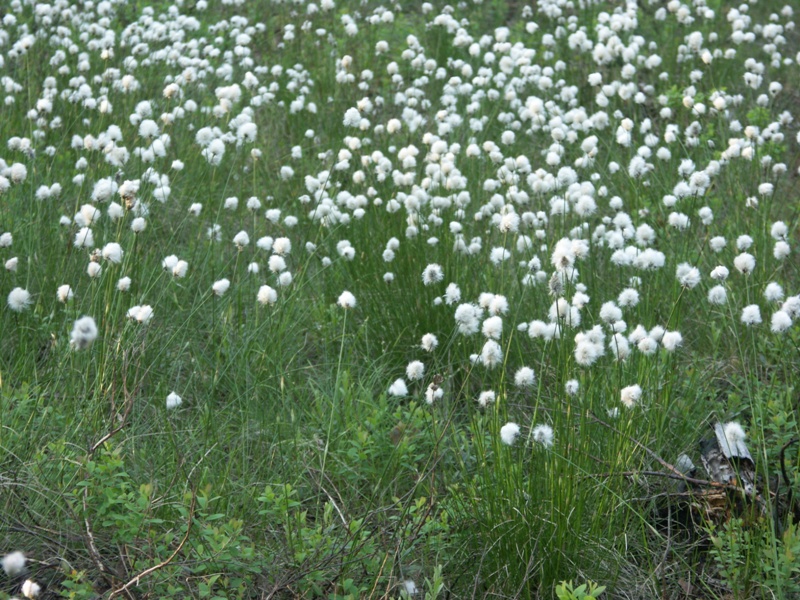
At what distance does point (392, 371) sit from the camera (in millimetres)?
4152

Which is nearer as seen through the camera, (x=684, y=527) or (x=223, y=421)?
(x=684, y=527)

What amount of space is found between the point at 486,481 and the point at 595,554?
40 cm

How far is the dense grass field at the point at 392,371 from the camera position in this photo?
8.23ft

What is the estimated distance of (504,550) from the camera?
2.59 metres

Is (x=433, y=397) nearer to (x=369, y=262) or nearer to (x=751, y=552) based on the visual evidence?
(x=751, y=552)

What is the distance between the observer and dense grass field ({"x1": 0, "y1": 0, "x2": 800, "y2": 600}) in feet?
8.23

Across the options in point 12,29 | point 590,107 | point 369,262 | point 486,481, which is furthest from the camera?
point 12,29

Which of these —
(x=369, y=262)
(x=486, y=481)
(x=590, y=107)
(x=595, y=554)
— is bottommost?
(x=590, y=107)

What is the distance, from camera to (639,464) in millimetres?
2916

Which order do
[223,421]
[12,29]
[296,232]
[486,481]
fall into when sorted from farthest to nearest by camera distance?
[12,29]
[296,232]
[223,421]
[486,481]

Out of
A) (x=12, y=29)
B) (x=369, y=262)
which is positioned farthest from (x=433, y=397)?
(x=12, y=29)

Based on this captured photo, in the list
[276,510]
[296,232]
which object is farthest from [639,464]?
[296,232]

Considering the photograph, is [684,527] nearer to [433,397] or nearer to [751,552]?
[751,552]

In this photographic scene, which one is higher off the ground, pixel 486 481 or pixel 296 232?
pixel 486 481
